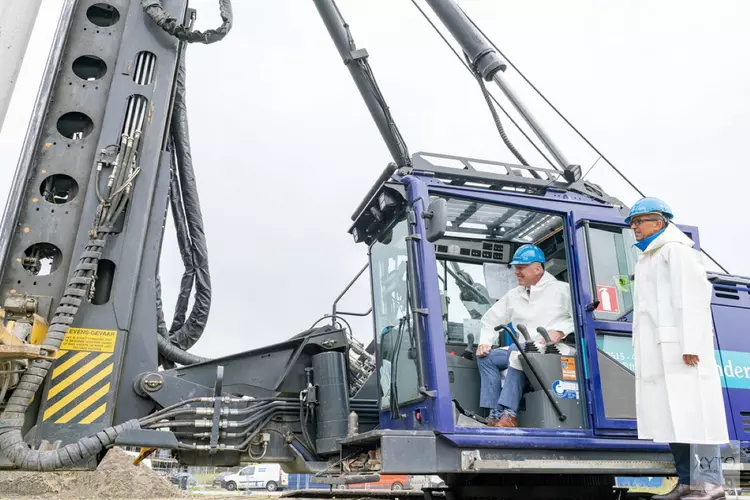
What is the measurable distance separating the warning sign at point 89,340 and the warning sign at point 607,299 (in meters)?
3.54

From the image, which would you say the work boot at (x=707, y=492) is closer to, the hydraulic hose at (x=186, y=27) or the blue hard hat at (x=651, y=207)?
the blue hard hat at (x=651, y=207)

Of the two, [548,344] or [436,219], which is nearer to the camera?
[436,219]

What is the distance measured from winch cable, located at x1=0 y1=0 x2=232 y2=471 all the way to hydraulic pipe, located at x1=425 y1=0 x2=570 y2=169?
211cm

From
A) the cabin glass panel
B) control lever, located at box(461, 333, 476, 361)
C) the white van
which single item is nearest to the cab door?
control lever, located at box(461, 333, 476, 361)

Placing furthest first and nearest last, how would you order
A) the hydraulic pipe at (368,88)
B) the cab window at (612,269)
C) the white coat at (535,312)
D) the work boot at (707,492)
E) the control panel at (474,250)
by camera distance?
the hydraulic pipe at (368,88) → the control panel at (474,250) → the white coat at (535,312) → the cab window at (612,269) → the work boot at (707,492)

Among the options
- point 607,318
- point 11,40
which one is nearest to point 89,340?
point 11,40

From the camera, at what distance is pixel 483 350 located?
16.5ft

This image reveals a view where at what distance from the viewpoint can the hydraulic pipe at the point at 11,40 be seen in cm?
321

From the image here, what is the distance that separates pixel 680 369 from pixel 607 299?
106 cm

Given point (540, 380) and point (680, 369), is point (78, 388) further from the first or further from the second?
point (680, 369)

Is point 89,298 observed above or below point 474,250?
below

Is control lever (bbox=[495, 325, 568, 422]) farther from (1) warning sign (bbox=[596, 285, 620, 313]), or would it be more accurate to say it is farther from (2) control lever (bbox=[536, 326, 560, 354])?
(1) warning sign (bbox=[596, 285, 620, 313])

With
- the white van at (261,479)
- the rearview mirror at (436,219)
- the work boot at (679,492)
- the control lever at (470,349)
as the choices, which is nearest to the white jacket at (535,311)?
the control lever at (470,349)

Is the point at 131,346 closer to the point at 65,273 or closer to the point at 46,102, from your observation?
the point at 65,273
